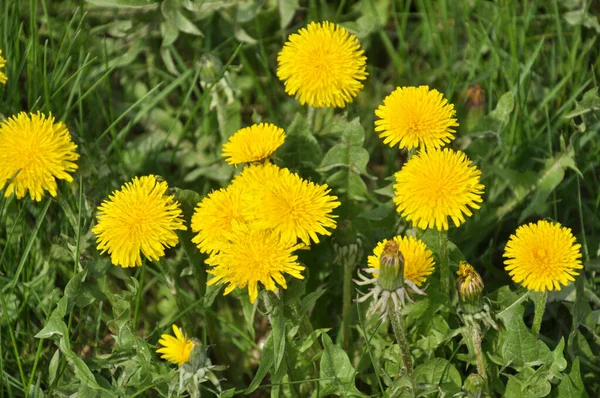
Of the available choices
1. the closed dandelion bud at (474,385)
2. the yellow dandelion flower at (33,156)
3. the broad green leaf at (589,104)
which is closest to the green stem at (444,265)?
the closed dandelion bud at (474,385)

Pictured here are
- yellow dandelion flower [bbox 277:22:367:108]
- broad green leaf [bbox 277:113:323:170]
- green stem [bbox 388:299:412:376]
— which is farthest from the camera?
broad green leaf [bbox 277:113:323:170]

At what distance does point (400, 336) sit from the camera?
167 cm

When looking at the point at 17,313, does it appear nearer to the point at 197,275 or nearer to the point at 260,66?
the point at 197,275

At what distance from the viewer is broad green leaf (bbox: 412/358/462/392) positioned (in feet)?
5.82

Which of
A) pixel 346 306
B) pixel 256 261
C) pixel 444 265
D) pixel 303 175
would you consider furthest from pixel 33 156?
pixel 444 265

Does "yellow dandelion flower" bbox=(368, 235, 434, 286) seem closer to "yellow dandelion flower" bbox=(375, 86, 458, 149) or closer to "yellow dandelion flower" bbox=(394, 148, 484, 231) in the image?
"yellow dandelion flower" bbox=(394, 148, 484, 231)

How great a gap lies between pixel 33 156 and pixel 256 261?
0.63 meters

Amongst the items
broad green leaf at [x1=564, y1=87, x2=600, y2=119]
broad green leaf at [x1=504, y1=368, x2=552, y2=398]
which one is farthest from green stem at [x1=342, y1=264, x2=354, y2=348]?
broad green leaf at [x1=564, y1=87, x2=600, y2=119]

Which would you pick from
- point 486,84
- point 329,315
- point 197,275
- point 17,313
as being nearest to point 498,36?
point 486,84

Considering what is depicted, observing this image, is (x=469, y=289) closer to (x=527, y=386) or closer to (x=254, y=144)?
(x=527, y=386)

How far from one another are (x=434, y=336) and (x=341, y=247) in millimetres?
316

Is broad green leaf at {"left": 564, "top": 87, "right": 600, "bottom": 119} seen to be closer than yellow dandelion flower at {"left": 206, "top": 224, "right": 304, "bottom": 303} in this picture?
No

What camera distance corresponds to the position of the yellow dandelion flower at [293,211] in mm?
1655

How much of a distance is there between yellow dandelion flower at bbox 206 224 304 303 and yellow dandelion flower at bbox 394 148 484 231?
26 centimetres
